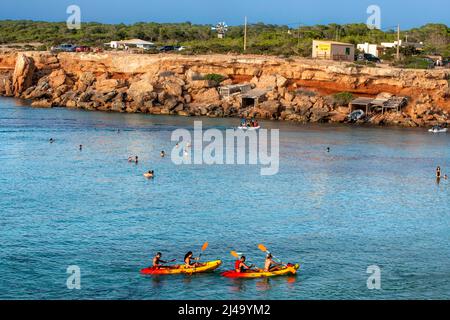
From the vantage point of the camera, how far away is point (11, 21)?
170m

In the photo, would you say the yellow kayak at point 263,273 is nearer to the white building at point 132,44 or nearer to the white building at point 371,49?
the white building at point 371,49

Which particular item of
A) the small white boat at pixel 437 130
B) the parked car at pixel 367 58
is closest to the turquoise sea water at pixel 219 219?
the small white boat at pixel 437 130

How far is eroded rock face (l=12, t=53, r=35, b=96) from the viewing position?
90.3 metres

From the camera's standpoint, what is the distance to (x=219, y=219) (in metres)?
35.4

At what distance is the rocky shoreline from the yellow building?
4.55 metres

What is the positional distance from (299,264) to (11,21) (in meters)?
152

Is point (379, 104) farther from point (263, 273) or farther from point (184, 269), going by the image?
point (184, 269)

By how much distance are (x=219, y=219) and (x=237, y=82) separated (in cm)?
4966

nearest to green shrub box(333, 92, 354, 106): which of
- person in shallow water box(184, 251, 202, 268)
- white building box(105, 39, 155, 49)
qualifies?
white building box(105, 39, 155, 49)

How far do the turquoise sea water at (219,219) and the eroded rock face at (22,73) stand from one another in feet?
104

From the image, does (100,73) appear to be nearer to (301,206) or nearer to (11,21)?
(301,206)

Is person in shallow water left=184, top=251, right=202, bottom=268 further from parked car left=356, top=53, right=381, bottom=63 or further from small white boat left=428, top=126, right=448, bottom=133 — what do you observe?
parked car left=356, top=53, right=381, bottom=63

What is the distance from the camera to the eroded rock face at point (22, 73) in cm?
9031

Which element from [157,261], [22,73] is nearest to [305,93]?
[22,73]
